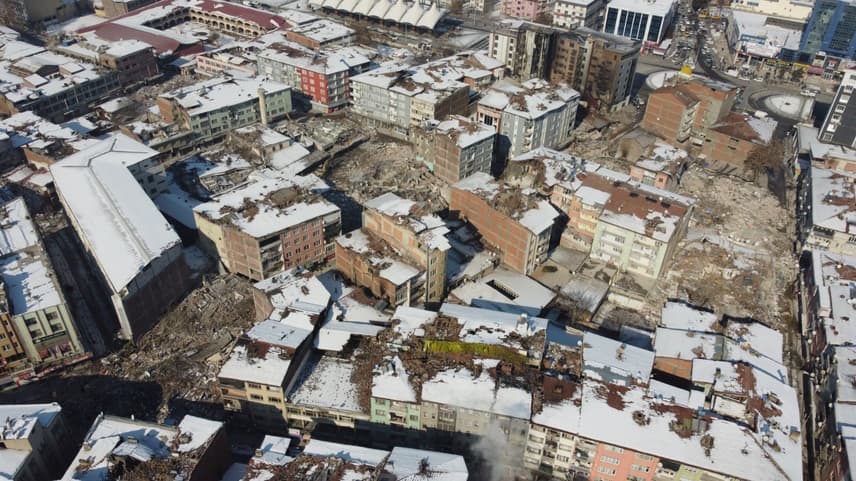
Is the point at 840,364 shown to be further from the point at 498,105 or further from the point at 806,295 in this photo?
the point at 498,105

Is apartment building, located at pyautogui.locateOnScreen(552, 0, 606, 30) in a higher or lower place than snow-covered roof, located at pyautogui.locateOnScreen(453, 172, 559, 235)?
higher

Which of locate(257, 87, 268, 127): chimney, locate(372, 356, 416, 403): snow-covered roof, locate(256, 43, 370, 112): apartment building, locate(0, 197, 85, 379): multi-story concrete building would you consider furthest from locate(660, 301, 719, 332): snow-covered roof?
locate(256, 43, 370, 112): apartment building

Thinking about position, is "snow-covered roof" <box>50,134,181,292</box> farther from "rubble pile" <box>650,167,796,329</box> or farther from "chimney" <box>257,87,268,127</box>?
"rubble pile" <box>650,167,796,329</box>

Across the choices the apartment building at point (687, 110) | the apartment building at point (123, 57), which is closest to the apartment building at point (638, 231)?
the apartment building at point (687, 110)

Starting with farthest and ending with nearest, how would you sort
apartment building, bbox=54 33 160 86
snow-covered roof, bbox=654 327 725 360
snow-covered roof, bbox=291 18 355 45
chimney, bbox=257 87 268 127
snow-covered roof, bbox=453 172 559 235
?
snow-covered roof, bbox=291 18 355 45 → apartment building, bbox=54 33 160 86 → chimney, bbox=257 87 268 127 → snow-covered roof, bbox=453 172 559 235 → snow-covered roof, bbox=654 327 725 360

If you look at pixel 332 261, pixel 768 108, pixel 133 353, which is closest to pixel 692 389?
pixel 332 261

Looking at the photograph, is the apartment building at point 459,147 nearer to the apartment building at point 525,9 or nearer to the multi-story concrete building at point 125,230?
the multi-story concrete building at point 125,230
